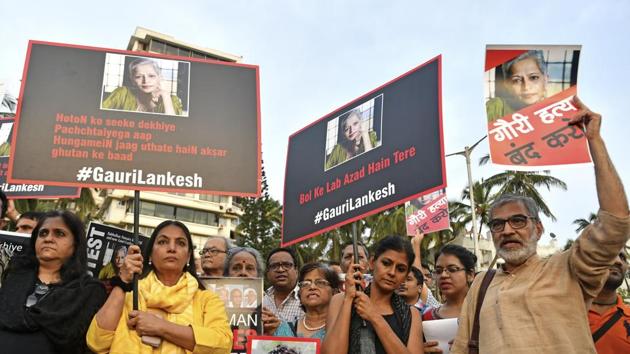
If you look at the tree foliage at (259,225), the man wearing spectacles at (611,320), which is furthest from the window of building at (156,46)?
the man wearing spectacles at (611,320)

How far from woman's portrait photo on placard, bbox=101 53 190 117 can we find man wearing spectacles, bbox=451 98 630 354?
235 centimetres

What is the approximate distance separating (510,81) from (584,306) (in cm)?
240

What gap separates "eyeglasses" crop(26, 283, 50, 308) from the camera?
10.3 feet

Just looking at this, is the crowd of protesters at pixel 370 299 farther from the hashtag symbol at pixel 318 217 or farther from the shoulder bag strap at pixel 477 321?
the hashtag symbol at pixel 318 217


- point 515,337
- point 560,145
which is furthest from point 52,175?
point 560,145

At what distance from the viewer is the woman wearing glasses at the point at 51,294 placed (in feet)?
9.87

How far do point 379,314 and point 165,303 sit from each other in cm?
125

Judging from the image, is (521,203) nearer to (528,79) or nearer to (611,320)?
(611,320)

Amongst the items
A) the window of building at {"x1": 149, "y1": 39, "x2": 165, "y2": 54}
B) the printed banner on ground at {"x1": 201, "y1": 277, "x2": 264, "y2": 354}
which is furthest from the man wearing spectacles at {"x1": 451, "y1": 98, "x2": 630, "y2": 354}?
the window of building at {"x1": 149, "y1": 39, "x2": 165, "y2": 54}

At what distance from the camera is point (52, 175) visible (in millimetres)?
3670

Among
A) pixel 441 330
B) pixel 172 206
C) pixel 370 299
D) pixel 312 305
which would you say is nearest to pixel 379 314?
pixel 370 299

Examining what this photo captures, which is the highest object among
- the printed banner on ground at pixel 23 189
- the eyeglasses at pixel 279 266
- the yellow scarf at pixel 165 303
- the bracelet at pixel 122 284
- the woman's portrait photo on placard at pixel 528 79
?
the woman's portrait photo on placard at pixel 528 79

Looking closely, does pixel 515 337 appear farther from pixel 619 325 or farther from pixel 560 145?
pixel 560 145

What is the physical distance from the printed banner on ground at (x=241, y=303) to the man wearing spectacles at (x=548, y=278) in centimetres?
145
